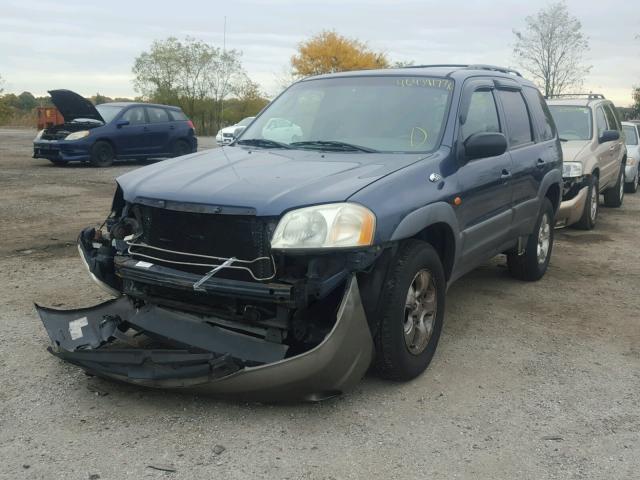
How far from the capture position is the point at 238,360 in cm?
341

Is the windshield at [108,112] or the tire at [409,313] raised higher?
the windshield at [108,112]

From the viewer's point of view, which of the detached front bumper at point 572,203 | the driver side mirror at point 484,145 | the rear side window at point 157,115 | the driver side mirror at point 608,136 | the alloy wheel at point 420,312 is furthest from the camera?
the rear side window at point 157,115

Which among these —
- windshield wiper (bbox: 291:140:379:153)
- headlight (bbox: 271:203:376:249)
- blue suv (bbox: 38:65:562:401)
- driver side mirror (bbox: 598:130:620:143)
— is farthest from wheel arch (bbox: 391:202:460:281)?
driver side mirror (bbox: 598:130:620:143)

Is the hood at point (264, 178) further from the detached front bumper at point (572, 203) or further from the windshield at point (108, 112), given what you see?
the windshield at point (108, 112)

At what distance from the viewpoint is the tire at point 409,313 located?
3645mm

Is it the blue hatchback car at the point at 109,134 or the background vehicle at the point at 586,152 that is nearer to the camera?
the background vehicle at the point at 586,152

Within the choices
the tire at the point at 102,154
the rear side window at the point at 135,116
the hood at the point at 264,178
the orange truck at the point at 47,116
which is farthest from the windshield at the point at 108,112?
the hood at the point at 264,178

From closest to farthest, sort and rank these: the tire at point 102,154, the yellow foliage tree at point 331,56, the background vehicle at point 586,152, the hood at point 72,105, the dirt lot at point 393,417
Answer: the dirt lot at point 393,417 → the background vehicle at point 586,152 → the hood at point 72,105 → the tire at point 102,154 → the yellow foliage tree at point 331,56

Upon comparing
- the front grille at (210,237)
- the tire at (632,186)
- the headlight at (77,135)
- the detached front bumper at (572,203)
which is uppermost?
the headlight at (77,135)

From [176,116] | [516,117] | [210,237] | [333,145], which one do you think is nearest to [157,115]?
[176,116]

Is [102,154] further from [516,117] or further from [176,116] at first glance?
[516,117]

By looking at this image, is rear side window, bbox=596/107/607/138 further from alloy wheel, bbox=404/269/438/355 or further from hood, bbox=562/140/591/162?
alloy wheel, bbox=404/269/438/355

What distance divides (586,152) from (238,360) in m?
7.25

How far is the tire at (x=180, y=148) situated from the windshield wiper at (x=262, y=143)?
13.2 m
